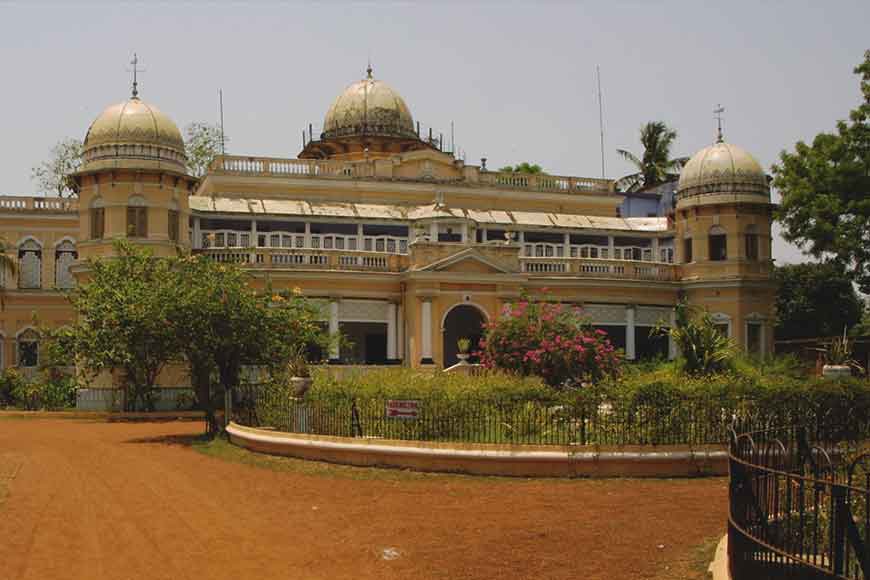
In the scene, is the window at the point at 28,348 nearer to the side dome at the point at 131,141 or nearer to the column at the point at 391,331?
the side dome at the point at 131,141

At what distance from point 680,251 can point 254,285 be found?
1733 cm

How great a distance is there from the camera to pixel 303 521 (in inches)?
553

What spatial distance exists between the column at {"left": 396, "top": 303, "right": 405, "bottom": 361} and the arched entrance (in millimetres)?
1795

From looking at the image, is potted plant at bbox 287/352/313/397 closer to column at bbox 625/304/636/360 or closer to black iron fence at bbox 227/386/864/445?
black iron fence at bbox 227/386/864/445

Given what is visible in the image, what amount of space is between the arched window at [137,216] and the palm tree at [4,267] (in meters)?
7.30

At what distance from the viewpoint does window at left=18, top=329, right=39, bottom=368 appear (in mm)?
43375

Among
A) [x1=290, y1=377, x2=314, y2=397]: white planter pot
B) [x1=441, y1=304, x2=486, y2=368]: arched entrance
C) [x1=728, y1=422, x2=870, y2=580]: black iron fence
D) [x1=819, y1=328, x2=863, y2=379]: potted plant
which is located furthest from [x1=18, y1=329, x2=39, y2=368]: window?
[x1=728, y1=422, x2=870, y2=580]: black iron fence

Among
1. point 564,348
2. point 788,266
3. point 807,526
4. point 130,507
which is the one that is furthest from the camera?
point 788,266

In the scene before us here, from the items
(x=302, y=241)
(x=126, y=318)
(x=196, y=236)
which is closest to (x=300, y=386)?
(x=126, y=318)

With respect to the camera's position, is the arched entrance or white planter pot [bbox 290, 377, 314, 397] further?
the arched entrance

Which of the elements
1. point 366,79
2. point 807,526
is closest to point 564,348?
point 807,526

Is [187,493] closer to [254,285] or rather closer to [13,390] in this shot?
[254,285]

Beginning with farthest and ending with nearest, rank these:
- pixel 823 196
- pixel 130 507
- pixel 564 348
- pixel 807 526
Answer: pixel 823 196 → pixel 564 348 → pixel 130 507 → pixel 807 526

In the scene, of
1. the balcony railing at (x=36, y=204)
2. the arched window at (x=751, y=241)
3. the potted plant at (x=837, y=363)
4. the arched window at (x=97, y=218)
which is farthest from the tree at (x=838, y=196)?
the balcony railing at (x=36, y=204)
